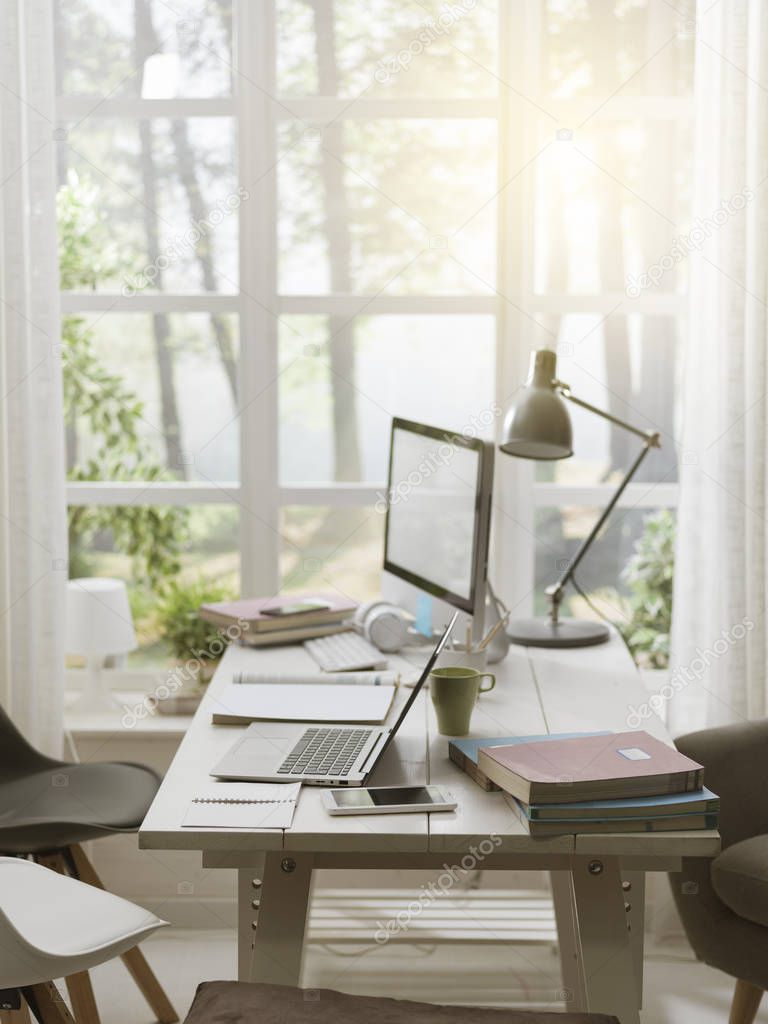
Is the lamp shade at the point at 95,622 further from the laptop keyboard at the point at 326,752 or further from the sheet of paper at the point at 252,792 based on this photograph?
the sheet of paper at the point at 252,792

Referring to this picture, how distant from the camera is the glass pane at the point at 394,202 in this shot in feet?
9.03

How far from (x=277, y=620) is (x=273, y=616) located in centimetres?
2

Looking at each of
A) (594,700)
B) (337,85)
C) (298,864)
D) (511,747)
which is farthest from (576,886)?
(337,85)

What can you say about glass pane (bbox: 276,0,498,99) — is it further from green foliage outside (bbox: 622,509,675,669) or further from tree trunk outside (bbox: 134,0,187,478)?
green foliage outside (bbox: 622,509,675,669)

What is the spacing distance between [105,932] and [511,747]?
64cm

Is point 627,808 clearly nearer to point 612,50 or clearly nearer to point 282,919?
point 282,919

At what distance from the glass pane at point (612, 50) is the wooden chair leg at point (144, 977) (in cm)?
205

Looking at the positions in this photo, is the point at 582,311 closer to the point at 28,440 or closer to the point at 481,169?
the point at 481,169

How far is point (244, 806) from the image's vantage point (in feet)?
4.91

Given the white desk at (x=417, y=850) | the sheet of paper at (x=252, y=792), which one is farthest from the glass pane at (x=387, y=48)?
the sheet of paper at (x=252, y=792)

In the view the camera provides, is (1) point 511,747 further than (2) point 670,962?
No

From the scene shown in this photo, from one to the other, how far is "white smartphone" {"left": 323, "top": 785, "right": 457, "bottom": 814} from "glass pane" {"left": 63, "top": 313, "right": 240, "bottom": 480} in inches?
57.4

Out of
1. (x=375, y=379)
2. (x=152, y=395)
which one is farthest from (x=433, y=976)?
(x=152, y=395)

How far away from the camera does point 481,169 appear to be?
9.04 feet
